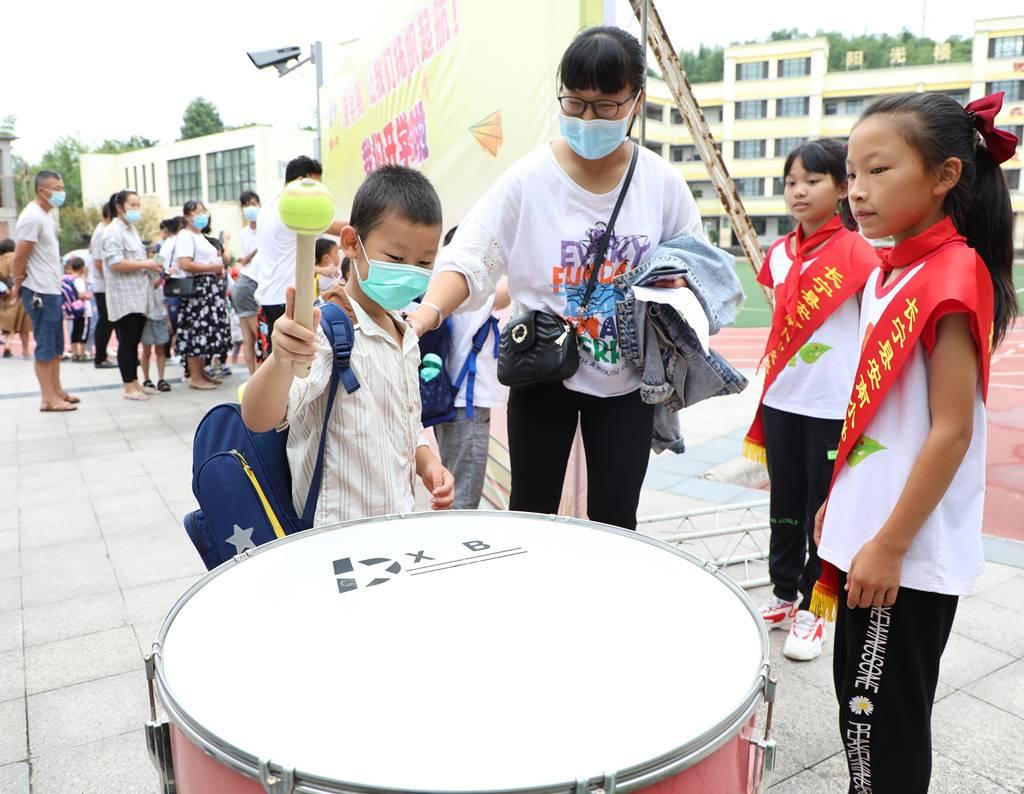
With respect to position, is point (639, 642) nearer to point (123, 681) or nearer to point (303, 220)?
→ point (303, 220)

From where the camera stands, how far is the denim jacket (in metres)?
1.94

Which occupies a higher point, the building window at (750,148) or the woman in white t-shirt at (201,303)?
the building window at (750,148)

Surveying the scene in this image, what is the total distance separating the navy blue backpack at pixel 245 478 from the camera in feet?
5.09

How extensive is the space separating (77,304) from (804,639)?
12050 mm

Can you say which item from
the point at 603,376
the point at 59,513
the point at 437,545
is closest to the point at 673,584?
the point at 437,545

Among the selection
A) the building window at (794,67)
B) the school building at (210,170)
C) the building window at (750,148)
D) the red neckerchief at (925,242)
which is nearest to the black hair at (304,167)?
the red neckerchief at (925,242)

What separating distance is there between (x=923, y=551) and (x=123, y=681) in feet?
7.48

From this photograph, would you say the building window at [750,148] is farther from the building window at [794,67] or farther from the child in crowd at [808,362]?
the child in crowd at [808,362]

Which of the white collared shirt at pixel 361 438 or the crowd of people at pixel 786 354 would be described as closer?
the crowd of people at pixel 786 354

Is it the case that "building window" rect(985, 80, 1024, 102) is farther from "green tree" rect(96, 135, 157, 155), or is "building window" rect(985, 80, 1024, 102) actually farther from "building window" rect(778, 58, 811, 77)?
"green tree" rect(96, 135, 157, 155)

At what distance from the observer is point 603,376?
204cm

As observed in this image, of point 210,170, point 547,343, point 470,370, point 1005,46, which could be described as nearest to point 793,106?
point 1005,46

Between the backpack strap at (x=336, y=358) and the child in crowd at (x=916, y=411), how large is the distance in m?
0.99

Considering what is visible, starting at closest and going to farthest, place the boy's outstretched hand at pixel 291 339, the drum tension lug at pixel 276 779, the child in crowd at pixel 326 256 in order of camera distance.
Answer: the drum tension lug at pixel 276 779, the boy's outstretched hand at pixel 291 339, the child in crowd at pixel 326 256
